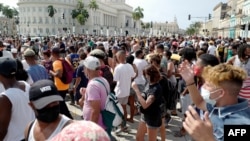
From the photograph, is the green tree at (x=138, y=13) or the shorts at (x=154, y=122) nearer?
the shorts at (x=154, y=122)

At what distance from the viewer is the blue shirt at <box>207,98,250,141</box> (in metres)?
1.95

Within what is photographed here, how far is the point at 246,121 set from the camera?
1.95 m

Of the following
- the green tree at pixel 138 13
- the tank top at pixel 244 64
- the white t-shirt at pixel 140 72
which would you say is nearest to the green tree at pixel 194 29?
the green tree at pixel 138 13

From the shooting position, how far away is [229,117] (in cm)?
202

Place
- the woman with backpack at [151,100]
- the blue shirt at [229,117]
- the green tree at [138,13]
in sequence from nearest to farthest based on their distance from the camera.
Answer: the blue shirt at [229,117] < the woman with backpack at [151,100] < the green tree at [138,13]

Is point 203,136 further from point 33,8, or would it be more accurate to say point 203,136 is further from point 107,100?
point 33,8

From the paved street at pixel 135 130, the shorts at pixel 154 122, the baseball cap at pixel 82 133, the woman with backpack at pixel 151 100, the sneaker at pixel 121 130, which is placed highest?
the baseball cap at pixel 82 133

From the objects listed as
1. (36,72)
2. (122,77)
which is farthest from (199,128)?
(122,77)

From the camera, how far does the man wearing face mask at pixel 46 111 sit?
2.27 meters

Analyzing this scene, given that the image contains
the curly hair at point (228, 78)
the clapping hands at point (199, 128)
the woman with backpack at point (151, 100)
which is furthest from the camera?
the woman with backpack at point (151, 100)

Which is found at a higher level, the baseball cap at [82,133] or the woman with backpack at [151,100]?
the baseball cap at [82,133]

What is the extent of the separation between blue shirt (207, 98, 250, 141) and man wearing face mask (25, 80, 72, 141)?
4.00ft

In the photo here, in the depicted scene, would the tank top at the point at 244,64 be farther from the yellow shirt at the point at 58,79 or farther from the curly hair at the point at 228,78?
the yellow shirt at the point at 58,79

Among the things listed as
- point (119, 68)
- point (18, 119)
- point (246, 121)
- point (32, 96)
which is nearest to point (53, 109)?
point (32, 96)
